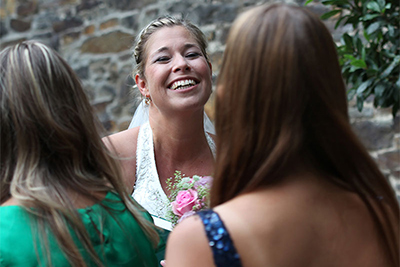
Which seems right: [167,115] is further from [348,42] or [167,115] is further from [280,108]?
[280,108]

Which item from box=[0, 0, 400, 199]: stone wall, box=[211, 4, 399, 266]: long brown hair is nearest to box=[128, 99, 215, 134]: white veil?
box=[0, 0, 400, 199]: stone wall

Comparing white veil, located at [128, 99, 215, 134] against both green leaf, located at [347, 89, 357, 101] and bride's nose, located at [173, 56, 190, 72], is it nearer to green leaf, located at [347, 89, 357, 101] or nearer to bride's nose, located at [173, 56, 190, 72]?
bride's nose, located at [173, 56, 190, 72]

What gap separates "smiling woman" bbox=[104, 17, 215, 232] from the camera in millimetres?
2729

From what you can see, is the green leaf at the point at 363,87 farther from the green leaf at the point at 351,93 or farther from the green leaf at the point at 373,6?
the green leaf at the point at 373,6

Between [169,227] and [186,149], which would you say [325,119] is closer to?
[169,227]

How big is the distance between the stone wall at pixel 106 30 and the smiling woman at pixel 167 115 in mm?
2206

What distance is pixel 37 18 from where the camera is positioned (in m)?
6.53

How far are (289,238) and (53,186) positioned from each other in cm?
75

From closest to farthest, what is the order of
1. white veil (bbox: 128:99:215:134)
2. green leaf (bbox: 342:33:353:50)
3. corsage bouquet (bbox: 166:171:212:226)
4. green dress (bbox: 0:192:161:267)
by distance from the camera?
green dress (bbox: 0:192:161:267) < corsage bouquet (bbox: 166:171:212:226) < green leaf (bbox: 342:33:353:50) < white veil (bbox: 128:99:215:134)

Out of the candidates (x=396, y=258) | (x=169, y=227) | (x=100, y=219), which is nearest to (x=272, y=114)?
(x=396, y=258)

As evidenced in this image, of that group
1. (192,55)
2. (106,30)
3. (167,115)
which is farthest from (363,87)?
(106,30)

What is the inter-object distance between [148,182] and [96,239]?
4.18 ft

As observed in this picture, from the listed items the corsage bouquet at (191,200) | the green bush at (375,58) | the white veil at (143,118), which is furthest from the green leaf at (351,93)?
the corsage bouquet at (191,200)

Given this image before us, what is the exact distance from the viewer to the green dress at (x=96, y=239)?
1.40 metres
